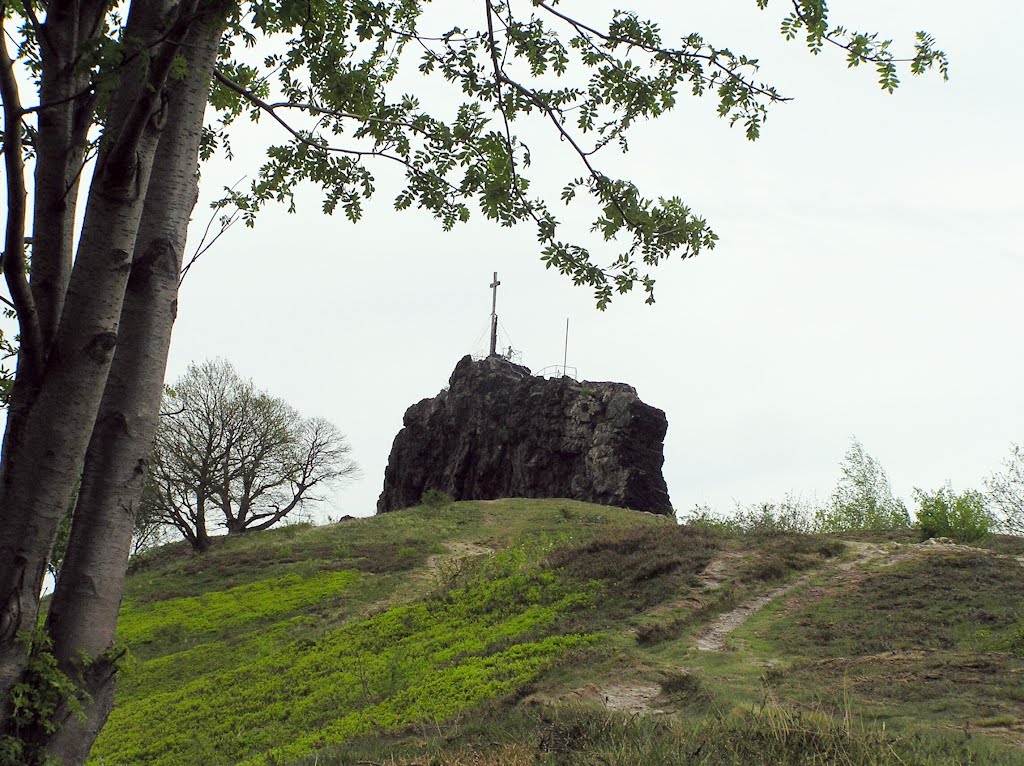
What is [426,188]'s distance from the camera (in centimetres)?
686

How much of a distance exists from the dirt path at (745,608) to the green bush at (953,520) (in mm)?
2353

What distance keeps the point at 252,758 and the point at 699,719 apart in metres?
5.57

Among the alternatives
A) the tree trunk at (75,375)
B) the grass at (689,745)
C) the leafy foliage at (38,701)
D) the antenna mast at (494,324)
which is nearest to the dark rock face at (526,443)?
the antenna mast at (494,324)

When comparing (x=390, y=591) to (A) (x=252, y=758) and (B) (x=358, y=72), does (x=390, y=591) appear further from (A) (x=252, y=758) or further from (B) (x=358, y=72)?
(B) (x=358, y=72)

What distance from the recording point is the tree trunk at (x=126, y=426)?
3.84 metres

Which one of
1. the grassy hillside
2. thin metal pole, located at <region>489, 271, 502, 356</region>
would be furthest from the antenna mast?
the grassy hillside

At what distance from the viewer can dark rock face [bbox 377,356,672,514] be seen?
43281 millimetres

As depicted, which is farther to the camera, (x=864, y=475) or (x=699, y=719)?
(x=864, y=475)

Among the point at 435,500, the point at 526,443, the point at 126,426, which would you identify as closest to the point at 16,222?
the point at 126,426

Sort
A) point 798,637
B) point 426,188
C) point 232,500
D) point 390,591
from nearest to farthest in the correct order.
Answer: point 426,188 → point 798,637 → point 390,591 → point 232,500

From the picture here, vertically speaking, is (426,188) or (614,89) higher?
(614,89)

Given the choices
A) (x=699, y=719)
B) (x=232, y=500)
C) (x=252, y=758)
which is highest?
(x=232, y=500)

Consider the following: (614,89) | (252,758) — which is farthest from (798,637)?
(614,89)

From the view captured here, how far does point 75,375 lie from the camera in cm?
375
